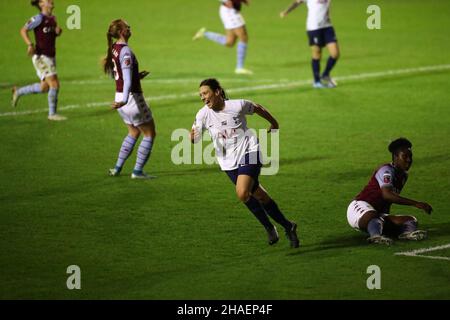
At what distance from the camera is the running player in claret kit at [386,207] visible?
38.1 feet

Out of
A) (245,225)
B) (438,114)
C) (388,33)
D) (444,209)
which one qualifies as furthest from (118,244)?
(388,33)

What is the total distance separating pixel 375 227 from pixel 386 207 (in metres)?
0.43

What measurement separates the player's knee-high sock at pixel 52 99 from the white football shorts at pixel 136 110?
13.8ft

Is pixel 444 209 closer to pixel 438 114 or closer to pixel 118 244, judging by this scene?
pixel 118 244

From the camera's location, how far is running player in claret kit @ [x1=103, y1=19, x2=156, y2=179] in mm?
14008

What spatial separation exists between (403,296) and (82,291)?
3.13 m

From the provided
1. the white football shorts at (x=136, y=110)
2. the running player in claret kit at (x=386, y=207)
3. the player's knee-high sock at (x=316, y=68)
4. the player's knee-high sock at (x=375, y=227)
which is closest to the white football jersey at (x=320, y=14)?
the player's knee-high sock at (x=316, y=68)

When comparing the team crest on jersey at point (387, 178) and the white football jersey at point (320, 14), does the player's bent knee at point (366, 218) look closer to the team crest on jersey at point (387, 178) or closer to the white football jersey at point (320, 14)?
the team crest on jersey at point (387, 178)

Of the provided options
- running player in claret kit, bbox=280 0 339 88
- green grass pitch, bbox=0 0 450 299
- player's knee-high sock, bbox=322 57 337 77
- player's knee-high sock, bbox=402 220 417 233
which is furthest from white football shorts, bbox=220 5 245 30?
player's knee-high sock, bbox=402 220 417 233

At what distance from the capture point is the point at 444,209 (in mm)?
13211

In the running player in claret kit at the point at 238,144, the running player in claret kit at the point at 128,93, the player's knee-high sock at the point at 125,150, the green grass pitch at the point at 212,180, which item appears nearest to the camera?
the green grass pitch at the point at 212,180

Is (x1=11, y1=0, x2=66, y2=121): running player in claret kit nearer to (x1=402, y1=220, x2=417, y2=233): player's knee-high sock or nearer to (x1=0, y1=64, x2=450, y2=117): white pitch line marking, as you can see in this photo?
(x1=0, y1=64, x2=450, y2=117): white pitch line marking

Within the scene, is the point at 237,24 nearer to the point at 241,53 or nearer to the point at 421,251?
the point at 241,53

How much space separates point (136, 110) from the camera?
14430 millimetres
